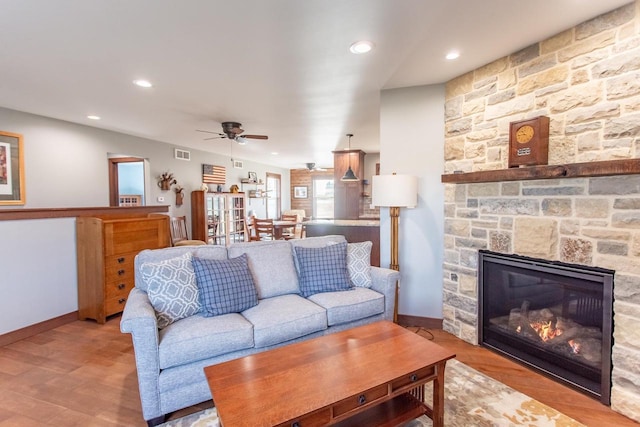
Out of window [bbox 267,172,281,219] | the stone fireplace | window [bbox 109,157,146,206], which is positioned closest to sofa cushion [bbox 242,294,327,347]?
the stone fireplace

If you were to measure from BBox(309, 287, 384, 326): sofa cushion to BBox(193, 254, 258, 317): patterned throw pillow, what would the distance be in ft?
1.86

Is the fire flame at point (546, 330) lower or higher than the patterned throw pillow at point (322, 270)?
lower

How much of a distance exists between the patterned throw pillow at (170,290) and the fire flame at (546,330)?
105 inches

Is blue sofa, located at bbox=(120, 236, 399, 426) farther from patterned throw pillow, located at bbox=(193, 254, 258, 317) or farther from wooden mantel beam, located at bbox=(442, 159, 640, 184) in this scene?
wooden mantel beam, located at bbox=(442, 159, 640, 184)

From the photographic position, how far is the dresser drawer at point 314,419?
1.27m

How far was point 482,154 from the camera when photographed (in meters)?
2.71

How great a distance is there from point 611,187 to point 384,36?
1.72 m

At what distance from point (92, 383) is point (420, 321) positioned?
2.86 meters

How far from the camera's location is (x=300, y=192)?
10367 millimetres

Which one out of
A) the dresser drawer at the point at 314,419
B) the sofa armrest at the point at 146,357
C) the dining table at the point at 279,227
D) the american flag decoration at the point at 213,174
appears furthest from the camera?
the dining table at the point at 279,227

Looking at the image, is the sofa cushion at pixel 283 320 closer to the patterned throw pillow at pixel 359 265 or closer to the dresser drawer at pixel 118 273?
the patterned throw pillow at pixel 359 265

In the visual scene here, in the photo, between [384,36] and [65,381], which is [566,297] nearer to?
[384,36]

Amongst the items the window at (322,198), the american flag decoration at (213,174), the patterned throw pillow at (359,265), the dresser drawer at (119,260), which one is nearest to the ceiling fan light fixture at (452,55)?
the patterned throw pillow at (359,265)

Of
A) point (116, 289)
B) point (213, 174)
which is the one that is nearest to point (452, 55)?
point (116, 289)
